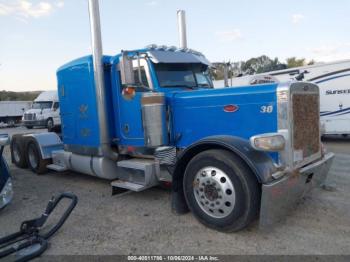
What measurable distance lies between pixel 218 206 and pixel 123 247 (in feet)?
4.11

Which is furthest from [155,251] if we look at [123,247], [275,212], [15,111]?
[15,111]

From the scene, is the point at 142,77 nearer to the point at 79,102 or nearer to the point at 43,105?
the point at 79,102

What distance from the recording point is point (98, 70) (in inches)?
217

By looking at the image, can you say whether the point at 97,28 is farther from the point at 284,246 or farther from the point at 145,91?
the point at 284,246

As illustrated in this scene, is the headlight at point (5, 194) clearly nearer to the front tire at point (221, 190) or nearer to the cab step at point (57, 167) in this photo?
the cab step at point (57, 167)

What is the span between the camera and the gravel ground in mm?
3600

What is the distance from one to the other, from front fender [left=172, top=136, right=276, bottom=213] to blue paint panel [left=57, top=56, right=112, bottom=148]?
2.12 metres

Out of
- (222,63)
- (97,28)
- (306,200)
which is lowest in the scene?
(306,200)

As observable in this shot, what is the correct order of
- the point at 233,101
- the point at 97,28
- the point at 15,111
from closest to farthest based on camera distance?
1. the point at 233,101
2. the point at 97,28
3. the point at 15,111

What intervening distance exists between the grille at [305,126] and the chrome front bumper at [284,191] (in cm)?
21

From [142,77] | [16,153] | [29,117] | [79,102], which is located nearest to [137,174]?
[142,77]

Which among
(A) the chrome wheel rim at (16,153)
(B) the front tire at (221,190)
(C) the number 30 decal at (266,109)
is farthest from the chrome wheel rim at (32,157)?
(C) the number 30 decal at (266,109)

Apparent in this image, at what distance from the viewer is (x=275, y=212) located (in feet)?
11.8

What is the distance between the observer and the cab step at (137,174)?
16.2ft
